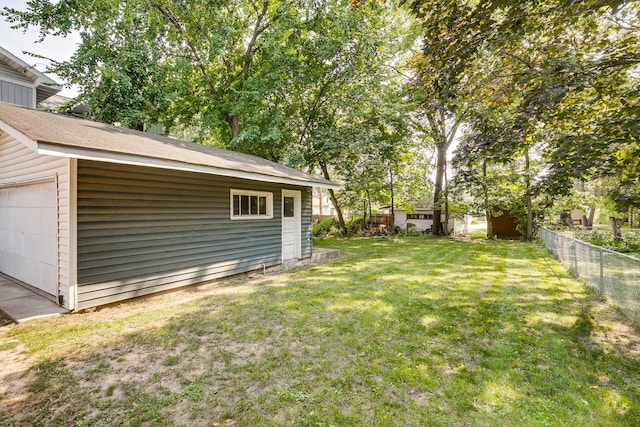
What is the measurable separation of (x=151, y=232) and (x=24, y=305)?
2004 millimetres

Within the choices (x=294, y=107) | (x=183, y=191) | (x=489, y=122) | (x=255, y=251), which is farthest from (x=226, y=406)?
(x=294, y=107)

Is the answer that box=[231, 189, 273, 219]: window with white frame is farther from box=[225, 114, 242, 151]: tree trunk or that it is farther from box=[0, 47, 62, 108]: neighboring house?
box=[0, 47, 62, 108]: neighboring house

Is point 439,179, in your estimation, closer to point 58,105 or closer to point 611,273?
point 611,273

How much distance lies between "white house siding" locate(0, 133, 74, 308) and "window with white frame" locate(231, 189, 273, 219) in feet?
9.90

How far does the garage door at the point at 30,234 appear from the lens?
4660 millimetres

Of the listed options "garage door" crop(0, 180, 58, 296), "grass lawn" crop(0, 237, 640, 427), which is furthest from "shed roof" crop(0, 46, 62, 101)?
"grass lawn" crop(0, 237, 640, 427)

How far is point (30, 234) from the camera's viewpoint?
5246 millimetres

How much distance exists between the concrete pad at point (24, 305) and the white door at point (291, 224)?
16.4ft

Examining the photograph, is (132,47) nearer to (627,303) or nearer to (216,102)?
(216,102)

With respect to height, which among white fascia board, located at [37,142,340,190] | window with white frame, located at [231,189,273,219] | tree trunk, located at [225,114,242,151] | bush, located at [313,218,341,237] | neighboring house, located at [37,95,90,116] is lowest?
bush, located at [313,218,341,237]

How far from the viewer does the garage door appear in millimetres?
4660

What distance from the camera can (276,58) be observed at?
12461 millimetres

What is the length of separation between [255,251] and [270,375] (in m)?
4.67

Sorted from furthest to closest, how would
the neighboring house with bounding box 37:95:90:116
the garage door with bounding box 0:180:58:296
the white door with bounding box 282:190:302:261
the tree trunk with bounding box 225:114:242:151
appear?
the tree trunk with bounding box 225:114:242:151, the neighboring house with bounding box 37:95:90:116, the white door with bounding box 282:190:302:261, the garage door with bounding box 0:180:58:296
